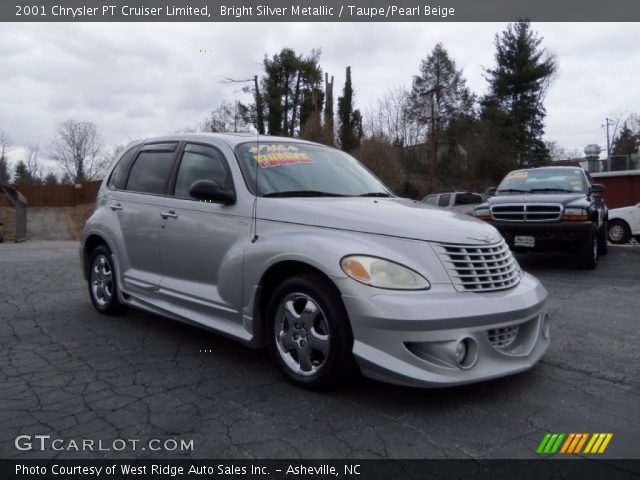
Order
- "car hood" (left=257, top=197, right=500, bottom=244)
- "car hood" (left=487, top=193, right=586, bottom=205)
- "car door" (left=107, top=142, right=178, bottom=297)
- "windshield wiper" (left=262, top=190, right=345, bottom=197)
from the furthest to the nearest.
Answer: "car hood" (left=487, top=193, right=586, bottom=205) → "car door" (left=107, top=142, right=178, bottom=297) → "windshield wiper" (left=262, top=190, right=345, bottom=197) → "car hood" (left=257, top=197, right=500, bottom=244)

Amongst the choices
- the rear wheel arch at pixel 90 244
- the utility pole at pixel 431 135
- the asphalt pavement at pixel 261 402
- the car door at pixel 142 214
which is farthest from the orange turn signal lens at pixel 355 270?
the utility pole at pixel 431 135

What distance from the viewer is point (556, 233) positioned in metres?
8.27

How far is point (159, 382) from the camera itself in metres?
3.64

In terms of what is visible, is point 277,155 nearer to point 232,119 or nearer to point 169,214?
point 169,214

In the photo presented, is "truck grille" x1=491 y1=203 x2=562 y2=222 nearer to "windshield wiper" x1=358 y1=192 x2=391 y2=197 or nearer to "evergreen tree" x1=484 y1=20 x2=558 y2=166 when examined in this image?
"windshield wiper" x1=358 y1=192 x2=391 y2=197

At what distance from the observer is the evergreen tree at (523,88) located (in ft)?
136

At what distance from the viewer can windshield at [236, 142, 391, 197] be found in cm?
411

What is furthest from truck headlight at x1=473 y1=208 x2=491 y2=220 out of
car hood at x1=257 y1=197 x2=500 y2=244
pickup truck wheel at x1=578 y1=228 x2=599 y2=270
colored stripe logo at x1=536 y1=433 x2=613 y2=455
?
colored stripe logo at x1=536 y1=433 x2=613 y2=455

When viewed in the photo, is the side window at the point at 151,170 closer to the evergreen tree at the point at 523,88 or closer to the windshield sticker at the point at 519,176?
the windshield sticker at the point at 519,176

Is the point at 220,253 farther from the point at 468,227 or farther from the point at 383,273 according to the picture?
the point at 468,227

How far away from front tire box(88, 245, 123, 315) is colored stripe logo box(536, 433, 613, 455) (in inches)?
165

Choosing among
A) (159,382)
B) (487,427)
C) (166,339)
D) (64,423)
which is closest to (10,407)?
(64,423)

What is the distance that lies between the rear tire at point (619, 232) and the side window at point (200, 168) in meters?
13.1

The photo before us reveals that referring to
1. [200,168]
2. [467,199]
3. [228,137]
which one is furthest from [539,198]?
[467,199]
